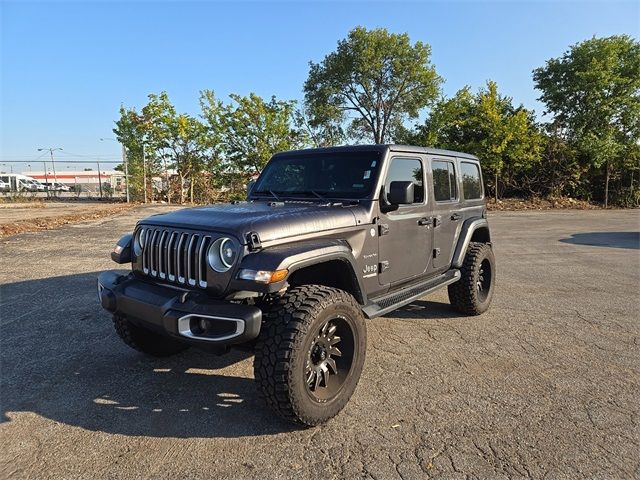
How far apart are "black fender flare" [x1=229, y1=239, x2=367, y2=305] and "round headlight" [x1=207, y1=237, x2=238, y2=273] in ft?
0.33

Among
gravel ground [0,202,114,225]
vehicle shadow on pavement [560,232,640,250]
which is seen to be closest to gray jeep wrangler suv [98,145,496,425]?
vehicle shadow on pavement [560,232,640,250]

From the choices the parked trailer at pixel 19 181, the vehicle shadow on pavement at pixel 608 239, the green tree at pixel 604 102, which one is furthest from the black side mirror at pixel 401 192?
the parked trailer at pixel 19 181

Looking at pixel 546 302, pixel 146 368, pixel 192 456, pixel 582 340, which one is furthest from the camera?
pixel 546 302

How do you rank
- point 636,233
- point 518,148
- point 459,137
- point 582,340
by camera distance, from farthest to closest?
point 459,137
point 518,148
point 636,233
point 582,340

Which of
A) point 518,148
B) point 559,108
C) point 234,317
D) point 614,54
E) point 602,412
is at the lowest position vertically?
point 602,412

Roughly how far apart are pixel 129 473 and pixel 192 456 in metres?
0.34

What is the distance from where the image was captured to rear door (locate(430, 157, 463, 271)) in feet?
14.9

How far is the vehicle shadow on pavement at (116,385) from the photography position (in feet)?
9.39

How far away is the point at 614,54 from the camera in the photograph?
24.1 meters

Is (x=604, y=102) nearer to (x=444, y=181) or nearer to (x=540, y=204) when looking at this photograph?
(x=540, y=204)

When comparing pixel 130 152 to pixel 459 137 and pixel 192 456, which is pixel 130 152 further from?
pixel 192 456

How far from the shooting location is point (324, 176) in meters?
4.07

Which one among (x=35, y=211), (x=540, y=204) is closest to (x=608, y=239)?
(x=540, y=204)

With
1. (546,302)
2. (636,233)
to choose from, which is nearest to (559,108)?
(636,233)
